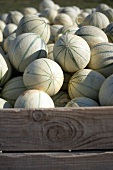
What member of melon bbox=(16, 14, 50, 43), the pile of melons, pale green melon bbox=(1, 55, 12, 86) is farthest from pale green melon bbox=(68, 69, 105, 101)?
melon bbox=(16, 14, 50, 43)

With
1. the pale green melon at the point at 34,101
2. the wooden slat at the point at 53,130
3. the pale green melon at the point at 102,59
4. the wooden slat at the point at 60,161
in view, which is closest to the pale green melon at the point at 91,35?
the pale green melon at the point at 102,59

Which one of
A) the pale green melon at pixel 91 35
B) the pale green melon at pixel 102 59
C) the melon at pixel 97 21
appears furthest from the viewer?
the melon at pixel 97 21

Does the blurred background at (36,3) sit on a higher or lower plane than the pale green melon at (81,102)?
lower

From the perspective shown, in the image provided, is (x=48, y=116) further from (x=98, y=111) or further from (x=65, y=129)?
(x=98, y=111)

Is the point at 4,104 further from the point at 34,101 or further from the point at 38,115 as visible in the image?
the point at 38,115

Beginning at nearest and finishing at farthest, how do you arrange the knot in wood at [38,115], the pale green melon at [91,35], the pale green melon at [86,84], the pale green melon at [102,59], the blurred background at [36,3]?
the knot in wood at [38,115], the pale green melon at [86,84], the pale green melon at [102,59], the pale green melon at [91,35], the blurred background at [36,3]

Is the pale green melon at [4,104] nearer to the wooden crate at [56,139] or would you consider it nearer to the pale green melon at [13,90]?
the pale green melon at [13,90]

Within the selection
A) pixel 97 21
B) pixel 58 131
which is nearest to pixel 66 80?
pixel 58 131
